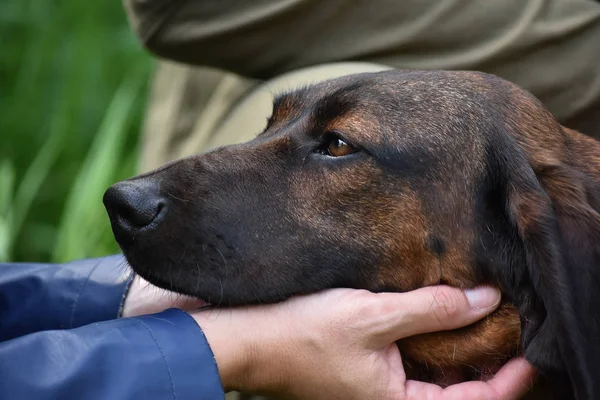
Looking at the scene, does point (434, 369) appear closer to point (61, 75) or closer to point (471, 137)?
point (471, 137)

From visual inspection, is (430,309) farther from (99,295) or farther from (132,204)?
(99,295)

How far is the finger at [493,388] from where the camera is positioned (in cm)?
259

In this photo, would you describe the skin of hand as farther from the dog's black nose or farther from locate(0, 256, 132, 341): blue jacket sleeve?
locate(0, 256, 132, 341): blue jacket sleeve

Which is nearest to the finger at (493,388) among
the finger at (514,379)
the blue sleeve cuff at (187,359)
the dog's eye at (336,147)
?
the finger at (514,379)

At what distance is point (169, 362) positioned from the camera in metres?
2.44

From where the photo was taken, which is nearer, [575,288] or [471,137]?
[575,288]

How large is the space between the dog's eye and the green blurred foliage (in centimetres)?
254

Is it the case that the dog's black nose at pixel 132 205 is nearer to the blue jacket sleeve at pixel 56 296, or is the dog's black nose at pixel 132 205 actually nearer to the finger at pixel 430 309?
the blue jacket sleeve at pixel 56 296

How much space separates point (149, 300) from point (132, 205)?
0.65 metres

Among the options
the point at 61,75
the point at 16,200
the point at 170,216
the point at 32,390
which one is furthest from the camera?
the point at 61,75

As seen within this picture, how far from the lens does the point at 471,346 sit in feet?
8.88

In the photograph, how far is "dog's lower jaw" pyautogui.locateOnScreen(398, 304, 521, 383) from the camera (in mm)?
2684

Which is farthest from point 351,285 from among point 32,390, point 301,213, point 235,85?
point 235,85

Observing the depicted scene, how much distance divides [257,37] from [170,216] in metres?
1.42
